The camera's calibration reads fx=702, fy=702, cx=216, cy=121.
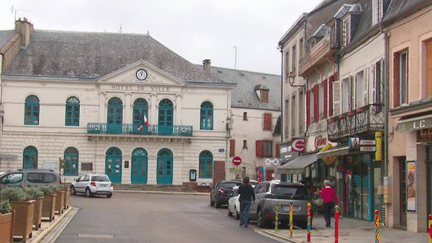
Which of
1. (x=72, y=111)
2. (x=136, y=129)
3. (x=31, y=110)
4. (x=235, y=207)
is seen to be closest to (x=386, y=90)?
(x=235, y=207)

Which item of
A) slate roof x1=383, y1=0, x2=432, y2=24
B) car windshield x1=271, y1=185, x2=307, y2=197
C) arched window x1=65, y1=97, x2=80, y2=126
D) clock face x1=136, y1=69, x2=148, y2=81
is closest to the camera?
slate roof x1=383, y1=0, x2=432, y2=24

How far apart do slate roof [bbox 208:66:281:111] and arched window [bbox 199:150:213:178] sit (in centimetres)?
1207

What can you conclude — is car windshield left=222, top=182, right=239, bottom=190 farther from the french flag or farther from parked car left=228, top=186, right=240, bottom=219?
the french flag

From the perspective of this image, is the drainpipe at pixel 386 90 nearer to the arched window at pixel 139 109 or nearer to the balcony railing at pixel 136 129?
the balcony railing at pixel 136 129

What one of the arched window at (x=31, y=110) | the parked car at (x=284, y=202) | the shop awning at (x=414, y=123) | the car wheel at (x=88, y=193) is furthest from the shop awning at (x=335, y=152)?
the arched window at (x=31, y=110)

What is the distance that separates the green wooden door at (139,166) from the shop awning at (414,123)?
40139mm

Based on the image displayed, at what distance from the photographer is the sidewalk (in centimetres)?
1838

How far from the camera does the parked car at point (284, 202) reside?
2216cm

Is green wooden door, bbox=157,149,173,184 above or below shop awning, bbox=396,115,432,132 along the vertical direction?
below

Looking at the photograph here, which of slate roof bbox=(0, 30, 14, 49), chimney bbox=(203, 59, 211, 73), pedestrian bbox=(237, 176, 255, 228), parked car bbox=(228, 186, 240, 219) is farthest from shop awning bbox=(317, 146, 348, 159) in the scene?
Answer: slate roof bbox=(0, 30, 14, 49)

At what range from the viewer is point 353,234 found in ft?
66.3

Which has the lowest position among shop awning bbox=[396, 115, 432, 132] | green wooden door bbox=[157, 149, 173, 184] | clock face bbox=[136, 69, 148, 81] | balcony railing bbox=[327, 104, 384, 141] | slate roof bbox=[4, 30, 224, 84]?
green wooden door bbox=[157, 149, 173, 184]

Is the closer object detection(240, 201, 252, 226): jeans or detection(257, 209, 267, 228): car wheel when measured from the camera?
detection(257, 209, 267, 228): car wheel

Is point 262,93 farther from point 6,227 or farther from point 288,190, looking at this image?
point 6,227
